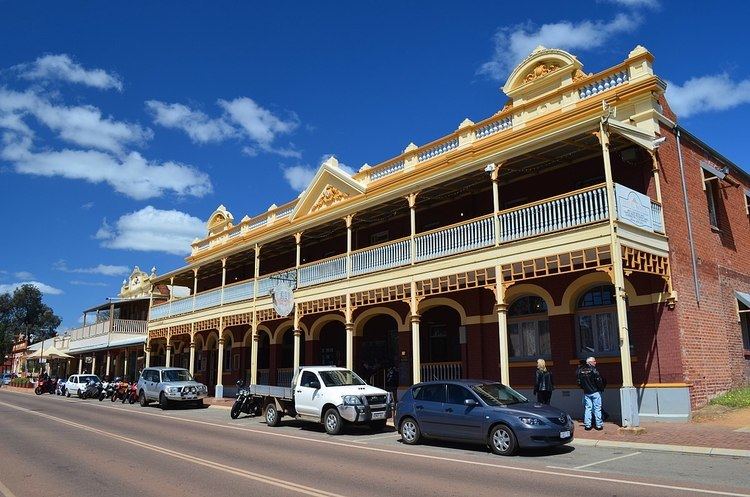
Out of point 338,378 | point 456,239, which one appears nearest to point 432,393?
point 338,378

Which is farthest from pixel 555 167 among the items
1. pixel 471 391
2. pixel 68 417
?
pixel 68 417

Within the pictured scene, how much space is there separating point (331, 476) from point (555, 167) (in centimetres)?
1277

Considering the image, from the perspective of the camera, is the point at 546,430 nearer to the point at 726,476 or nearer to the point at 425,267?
the point at 726,476

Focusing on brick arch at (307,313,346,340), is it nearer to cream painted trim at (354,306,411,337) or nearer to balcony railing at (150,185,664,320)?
cream painted trim at (354,306,411,337)

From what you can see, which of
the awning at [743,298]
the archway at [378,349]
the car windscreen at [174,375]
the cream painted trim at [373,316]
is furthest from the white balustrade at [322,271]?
the awning at [743,298]

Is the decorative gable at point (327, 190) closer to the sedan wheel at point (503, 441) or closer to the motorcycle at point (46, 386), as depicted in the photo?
the sedan wheel at point (503, 441)

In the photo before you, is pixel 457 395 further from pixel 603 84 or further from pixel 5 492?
pixel 603 84

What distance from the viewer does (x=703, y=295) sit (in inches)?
685

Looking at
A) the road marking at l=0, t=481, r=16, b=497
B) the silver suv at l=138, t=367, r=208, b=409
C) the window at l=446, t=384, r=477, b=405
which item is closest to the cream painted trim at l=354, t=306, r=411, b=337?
the silver suv at l=138, t=367, r=208, b=409

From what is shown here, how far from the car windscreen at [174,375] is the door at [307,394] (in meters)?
11.6

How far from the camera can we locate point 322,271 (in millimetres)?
23703

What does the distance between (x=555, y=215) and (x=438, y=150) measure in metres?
7.54

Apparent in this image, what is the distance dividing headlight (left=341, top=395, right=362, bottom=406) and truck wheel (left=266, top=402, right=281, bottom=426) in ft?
11.3

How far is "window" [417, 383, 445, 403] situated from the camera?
43.8 ft
